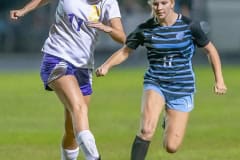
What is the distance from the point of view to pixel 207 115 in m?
22.5

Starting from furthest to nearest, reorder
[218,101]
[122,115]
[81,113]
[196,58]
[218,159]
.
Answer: [196,58]
[218,101]
[122,115]
[218,159]
[81,113]

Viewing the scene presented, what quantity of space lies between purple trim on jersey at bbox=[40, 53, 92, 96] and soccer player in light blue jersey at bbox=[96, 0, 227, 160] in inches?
19.0

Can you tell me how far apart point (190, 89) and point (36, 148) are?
4492 millimetres

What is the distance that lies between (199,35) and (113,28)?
3.38 feet

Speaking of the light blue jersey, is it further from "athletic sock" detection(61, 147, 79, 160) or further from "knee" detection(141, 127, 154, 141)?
→ "athletic sock" detection(61, 147, 79, 160)

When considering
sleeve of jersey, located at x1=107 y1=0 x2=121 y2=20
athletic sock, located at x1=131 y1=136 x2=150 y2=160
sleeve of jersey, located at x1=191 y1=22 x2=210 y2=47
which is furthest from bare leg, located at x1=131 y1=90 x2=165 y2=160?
sleeve of jersey, located at x1=107 y1=0 x2=121 y2=20

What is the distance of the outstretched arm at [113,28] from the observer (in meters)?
12.3

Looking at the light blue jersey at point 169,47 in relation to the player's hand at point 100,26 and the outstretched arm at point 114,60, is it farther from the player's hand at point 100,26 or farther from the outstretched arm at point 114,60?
the player's hand at point 100,26

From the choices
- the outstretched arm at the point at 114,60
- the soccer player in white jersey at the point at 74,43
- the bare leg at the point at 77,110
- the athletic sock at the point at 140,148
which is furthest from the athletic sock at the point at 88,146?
the outstretched arm at the point at 114,60

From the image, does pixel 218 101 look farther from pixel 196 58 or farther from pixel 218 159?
pixel 196 58

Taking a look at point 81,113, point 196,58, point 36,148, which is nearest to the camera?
point 81,113

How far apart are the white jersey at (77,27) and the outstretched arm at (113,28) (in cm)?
8

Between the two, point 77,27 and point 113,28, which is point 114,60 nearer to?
point 113,28

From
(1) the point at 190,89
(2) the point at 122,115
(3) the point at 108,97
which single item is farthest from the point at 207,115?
(1) the point at 190,89
